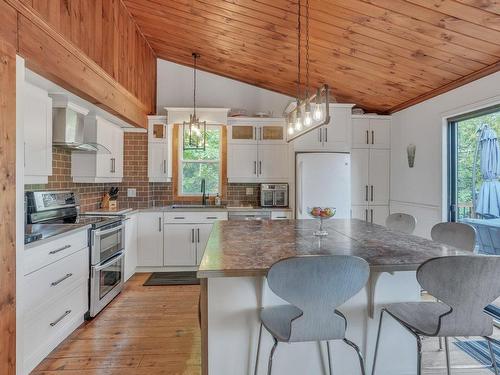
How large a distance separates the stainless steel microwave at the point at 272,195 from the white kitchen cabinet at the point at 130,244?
1809mm

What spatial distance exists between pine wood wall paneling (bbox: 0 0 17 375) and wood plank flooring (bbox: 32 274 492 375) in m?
0.52

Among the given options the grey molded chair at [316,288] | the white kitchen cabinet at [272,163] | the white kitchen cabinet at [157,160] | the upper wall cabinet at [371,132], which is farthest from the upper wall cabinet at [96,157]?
the upper wall cabinet at [371,132]

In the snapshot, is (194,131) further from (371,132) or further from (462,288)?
(462,288)


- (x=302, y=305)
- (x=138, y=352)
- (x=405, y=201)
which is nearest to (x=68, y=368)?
(x=138, y=352)

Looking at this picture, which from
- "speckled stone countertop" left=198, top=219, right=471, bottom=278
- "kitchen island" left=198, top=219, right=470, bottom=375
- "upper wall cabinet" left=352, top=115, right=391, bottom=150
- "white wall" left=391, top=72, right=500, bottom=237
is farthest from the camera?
"upper wall cabinet" left=352, top=115, right=391, bottom=150

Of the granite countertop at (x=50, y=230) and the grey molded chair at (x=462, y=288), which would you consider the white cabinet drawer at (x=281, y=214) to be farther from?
the grey molded chair at (x=462, y=288)

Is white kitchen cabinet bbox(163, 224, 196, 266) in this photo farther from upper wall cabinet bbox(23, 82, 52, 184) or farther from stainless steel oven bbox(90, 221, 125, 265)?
upper wall cabinet bbox(23, 82, 52, 184)

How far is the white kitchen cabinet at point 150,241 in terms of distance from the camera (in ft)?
14.1

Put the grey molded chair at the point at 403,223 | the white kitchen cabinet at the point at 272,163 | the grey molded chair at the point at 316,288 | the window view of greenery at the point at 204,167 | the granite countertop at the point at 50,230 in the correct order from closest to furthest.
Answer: the grey molded chair at the point at 316,288 → the granite countertop at the point at 50,230 → the grey molded chair at the point at 403,223 → the white kitchen cabinet at the point at 272,163 → the window view of greenery at the point at 204,167

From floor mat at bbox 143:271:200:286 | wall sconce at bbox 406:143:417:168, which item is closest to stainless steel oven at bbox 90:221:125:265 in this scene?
floor mat at bbox 143:271:200:286

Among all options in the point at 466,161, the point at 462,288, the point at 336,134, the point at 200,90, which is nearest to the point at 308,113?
the point at 462,288

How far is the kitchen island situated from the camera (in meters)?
1.69

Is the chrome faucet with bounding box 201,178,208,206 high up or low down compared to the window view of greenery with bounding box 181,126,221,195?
down

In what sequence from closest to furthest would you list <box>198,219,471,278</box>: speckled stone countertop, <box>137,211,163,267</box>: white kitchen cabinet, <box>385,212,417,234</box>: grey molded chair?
<box>198,219,471,278</box>: speckled stone countertop < <box>385,212,417,234</box>: grey molded chair < <box>137,211,163,267</box>: white kitchen cabinet
